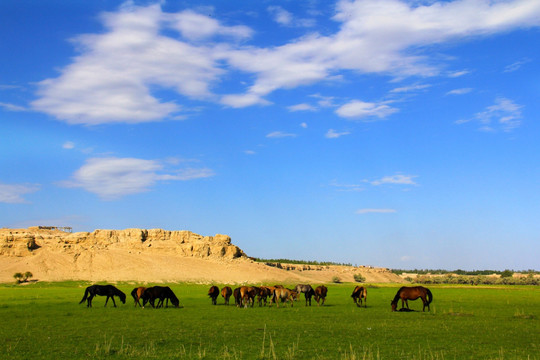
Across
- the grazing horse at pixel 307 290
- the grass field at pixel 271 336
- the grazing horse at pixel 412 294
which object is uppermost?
the grazing horse at pixel 412 294

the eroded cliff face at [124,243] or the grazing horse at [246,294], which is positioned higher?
the eroded cliff face at [124,243]

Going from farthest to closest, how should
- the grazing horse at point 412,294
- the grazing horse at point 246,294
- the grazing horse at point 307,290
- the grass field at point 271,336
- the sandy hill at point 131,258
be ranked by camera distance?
the sandy hill at point 131,258
the grazing horse at point 307,290
the grazing horse at point 246,294
the grazing horse at point 412,294
the grass field at point 271,336

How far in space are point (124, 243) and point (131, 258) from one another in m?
8.94

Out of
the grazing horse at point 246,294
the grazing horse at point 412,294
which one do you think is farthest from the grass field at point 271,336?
the grazing horse at point 246,294

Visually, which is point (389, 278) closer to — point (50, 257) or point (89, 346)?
point (50, 257)

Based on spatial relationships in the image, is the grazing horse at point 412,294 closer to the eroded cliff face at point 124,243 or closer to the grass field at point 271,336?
the grass field at point 271,336

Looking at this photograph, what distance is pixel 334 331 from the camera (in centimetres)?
2008

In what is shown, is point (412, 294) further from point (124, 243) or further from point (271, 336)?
point (124, 243)

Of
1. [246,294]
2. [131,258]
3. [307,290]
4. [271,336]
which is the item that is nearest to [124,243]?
[131,258]

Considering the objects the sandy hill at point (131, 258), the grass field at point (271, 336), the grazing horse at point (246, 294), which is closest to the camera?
the grass field at point (271, 336)

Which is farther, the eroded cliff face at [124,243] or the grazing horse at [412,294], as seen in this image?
the eroded cliff face at [124,243]

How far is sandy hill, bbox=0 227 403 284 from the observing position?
3361 inches

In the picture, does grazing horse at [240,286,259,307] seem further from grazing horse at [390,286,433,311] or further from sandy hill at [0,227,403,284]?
sandy hill at [0,227,403,284]

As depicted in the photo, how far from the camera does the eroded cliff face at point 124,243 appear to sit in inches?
3664
